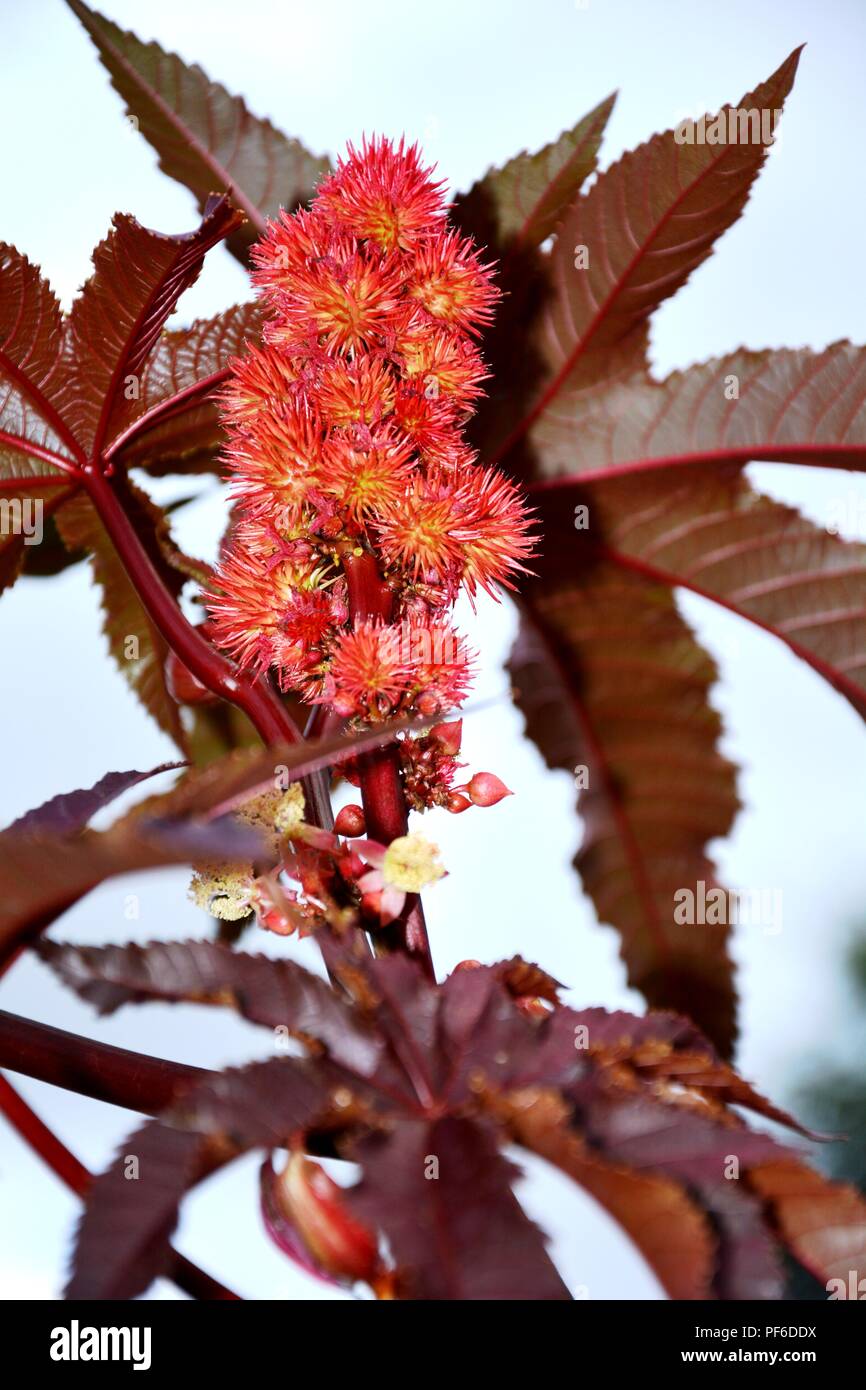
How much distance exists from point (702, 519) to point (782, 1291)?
1.09ft

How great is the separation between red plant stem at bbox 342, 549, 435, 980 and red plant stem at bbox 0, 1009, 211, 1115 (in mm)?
59

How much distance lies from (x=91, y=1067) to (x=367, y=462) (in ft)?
0.50

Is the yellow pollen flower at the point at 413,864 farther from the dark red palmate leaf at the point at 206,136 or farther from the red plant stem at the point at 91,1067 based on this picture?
the dark red palmate leaf at the point at 206,136

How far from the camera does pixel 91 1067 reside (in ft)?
0.87

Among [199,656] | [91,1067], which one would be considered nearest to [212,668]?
[199,656]

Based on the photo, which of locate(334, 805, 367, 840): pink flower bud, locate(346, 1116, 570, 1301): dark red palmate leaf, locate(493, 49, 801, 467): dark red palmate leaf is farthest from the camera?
locate(493, 49, 801, 467): dark red palmate leaf

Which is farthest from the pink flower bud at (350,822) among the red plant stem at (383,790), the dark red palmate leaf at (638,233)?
the dark red palmate leaf at (638,233)

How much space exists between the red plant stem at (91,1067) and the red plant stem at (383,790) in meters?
0.06

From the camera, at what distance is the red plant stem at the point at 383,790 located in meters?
0.30

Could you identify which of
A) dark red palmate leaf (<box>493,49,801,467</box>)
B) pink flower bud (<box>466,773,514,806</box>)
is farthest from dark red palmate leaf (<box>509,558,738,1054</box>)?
pink flower bud (<box>466,773,514,806</box>)

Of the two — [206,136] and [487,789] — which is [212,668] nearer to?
[487,789]

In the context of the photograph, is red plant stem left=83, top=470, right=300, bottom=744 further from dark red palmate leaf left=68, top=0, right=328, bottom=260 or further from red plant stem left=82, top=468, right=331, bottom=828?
dark red palmate leaf left=68, top=0, right=328, bottom=260

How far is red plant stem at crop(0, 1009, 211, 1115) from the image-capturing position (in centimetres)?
26

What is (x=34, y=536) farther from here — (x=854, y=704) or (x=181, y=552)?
(x=854, y=704)
